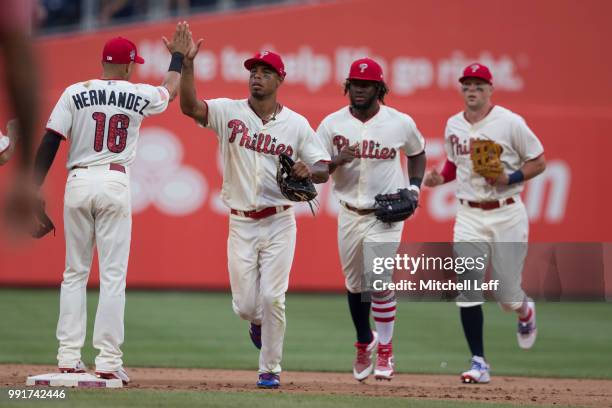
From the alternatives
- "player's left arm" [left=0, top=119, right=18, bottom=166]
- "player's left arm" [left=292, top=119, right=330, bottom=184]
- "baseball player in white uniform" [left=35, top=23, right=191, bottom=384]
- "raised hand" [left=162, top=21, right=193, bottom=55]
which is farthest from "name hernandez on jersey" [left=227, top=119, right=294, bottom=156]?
"player's left arm" [left=0, top=119, right=18, bottom=166]

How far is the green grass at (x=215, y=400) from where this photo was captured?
5534mm

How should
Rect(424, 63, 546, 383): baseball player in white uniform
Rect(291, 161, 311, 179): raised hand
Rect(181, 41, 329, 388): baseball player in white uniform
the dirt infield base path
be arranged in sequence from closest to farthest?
1. Rect(291, 161, 311, 179): raised hand
2. the dirt infield base path
3. Rect(181, 41, 329, 388): baseball player in white uniform
4. Rect(424, 63, 546, 383): baseball player in white uniform

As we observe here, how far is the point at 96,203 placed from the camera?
6.41 metres

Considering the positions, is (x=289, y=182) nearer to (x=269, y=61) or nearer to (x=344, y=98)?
(x=269, y=61)

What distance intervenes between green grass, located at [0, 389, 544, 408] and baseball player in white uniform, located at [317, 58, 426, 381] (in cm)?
140

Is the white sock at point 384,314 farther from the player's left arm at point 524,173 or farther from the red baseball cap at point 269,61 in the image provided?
the red baseball cap at point 269,61

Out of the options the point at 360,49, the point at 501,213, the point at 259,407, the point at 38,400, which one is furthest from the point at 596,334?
the point at 38,400

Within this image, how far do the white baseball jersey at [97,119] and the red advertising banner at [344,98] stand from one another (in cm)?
847

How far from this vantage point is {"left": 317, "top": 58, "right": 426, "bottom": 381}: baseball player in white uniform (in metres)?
7.80

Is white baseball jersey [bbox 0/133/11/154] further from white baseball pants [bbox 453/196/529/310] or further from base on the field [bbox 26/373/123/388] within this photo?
white baseball pants [bbox 453/196/529/310]

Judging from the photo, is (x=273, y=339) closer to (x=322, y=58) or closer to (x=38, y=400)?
(x=38, y=400)

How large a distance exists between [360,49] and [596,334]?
20.0 feet

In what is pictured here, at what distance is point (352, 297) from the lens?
803 cm

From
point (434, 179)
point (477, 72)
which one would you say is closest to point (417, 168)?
point (434, 179)
